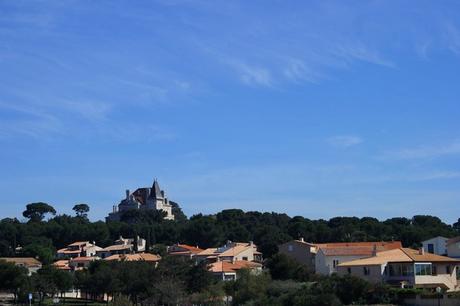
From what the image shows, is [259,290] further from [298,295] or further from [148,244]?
[148,244]

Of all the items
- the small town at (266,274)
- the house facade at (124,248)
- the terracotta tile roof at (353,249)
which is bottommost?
the small town at (266,274)

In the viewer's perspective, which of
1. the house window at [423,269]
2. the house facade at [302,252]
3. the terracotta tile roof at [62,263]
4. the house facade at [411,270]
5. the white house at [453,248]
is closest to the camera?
the house facade at [411,270]

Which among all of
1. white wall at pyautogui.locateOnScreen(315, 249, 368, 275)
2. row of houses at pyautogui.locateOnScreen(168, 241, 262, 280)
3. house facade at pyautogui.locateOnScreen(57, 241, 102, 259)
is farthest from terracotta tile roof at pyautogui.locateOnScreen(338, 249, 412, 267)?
house facade at pyautogui.locateOnScreen(57, 241, 102, 259)

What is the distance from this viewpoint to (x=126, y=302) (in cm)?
4862

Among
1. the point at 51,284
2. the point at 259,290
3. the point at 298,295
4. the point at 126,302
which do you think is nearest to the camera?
the point at 126,302

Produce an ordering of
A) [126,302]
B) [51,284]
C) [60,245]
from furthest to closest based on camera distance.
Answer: [60,245], [51,284], [126,302]

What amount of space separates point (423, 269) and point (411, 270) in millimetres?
1004

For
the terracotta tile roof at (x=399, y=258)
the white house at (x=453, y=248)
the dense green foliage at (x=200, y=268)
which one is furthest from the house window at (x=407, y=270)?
the white house at (x=453, y=248)

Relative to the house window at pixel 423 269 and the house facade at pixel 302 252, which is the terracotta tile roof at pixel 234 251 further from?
the house window at pixel 423 269

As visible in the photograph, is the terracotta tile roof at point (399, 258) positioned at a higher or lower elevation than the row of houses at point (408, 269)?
higher

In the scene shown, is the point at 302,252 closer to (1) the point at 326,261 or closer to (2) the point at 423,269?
(1) the point at 326,261

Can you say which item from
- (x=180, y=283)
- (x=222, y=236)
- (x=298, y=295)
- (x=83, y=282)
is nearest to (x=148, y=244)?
(x=222, y=236)

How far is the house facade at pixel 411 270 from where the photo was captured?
63.0 metres

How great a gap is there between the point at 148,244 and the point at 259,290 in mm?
78256
